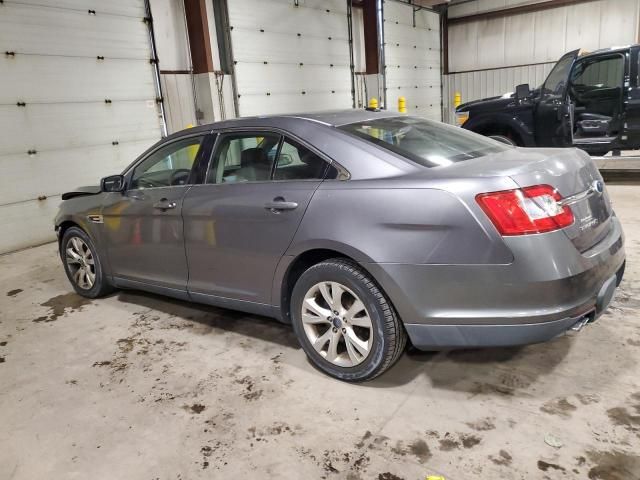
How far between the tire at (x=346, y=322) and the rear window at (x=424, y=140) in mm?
669

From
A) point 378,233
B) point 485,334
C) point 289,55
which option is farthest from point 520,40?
point 485,334

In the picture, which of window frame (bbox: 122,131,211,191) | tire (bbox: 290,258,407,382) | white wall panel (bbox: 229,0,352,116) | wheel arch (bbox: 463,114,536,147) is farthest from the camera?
white wall panel (bbox: 229,0,352,116)

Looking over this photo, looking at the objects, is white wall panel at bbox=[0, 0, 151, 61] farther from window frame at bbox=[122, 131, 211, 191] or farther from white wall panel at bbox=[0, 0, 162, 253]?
window frame at bbox=[122, 131, 211, 191]

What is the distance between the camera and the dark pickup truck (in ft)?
23.6

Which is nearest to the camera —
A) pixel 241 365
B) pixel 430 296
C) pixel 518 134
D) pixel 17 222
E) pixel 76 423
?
pixel 430 296

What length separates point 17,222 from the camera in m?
6.70

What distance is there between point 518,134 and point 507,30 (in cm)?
976

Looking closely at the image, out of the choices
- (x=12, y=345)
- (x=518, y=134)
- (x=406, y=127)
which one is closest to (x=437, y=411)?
(x=406, y=127)

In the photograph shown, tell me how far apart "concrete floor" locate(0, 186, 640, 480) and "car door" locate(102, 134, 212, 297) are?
469 mm

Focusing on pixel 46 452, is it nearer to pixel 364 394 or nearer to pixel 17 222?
pixel 364 394

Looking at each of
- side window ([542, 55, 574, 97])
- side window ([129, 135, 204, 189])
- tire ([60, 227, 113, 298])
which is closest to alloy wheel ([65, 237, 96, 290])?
tire ([60, 227, 113, 298])

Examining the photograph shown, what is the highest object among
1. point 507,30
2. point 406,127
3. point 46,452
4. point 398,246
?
point 507,30

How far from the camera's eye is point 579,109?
7.88 meters

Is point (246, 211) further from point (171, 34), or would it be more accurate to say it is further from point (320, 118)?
point (171, 34)
